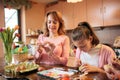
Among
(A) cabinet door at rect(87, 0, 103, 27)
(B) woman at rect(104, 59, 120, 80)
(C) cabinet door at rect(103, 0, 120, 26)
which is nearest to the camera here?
A: (B) woman at rect(104, 59, 120, 80)

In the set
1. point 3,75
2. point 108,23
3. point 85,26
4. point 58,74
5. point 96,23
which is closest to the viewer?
point 58,74

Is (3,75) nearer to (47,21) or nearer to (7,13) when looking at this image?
(47,21)

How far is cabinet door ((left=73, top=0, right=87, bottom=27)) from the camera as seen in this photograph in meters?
3.50

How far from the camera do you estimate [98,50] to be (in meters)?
1.27

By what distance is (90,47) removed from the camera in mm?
1274

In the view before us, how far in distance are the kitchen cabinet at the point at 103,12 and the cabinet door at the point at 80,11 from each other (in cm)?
10

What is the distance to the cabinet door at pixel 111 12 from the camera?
297 cm

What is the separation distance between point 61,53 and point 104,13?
1.96 metres

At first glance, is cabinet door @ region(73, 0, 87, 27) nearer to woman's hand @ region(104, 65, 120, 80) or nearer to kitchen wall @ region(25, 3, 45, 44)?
kitchen wall @ region(25, 3, 45, 44)

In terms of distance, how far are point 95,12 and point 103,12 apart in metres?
0.18

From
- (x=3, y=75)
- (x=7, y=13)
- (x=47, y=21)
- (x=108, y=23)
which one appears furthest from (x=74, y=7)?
(x=3, y=75)

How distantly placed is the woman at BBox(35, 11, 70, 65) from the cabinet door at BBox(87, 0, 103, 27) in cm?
183

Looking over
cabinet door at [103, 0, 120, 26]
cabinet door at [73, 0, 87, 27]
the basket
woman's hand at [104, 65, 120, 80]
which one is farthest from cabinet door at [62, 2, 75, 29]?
woman's hand at [104, 65, 120, 80]

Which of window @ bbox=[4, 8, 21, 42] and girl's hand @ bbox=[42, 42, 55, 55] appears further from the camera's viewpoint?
window @ bbox=[4, 8, 21, 42]
